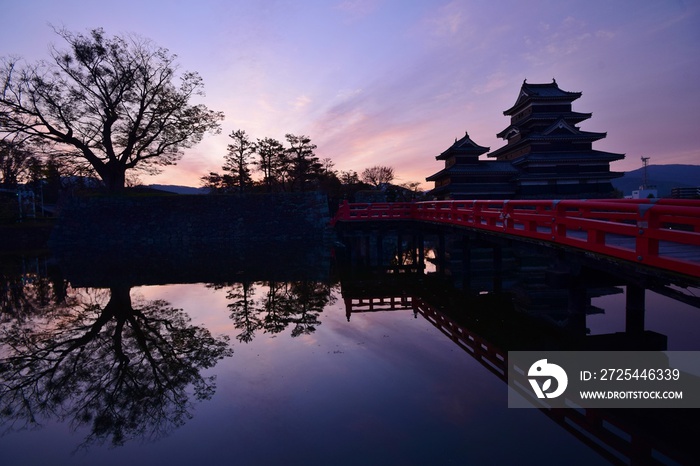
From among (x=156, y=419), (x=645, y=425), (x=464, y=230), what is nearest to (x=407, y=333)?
(x=645, y=425)

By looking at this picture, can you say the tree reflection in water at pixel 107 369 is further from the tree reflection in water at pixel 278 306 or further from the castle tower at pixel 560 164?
the castle tower at pixel 560 164

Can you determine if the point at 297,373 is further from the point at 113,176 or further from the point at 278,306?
the point at 113,176

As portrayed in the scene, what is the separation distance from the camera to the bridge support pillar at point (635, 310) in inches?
256

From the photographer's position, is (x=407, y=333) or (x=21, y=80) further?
(x=21, y=80)

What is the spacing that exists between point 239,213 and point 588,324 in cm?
2237

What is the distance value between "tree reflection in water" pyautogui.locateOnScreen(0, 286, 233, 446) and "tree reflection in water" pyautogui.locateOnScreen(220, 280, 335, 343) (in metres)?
0.89

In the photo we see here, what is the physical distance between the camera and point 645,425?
3.75m

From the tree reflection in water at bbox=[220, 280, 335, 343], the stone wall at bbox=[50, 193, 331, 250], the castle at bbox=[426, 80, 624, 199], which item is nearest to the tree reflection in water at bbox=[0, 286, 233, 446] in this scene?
the tree reflection in water at bbox=[220, 280, 335, 343]

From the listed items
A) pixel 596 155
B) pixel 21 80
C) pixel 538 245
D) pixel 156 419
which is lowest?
pixel 156 419

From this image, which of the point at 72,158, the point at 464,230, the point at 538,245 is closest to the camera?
the point at 538,245

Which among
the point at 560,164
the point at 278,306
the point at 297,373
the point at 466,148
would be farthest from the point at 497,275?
the point at 560,164

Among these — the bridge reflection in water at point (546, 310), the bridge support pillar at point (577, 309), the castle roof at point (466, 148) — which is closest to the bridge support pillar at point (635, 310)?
the bridge reflection in water at point (546, 310)

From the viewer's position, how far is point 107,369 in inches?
225

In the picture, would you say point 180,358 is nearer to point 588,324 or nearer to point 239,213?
point 588,324
